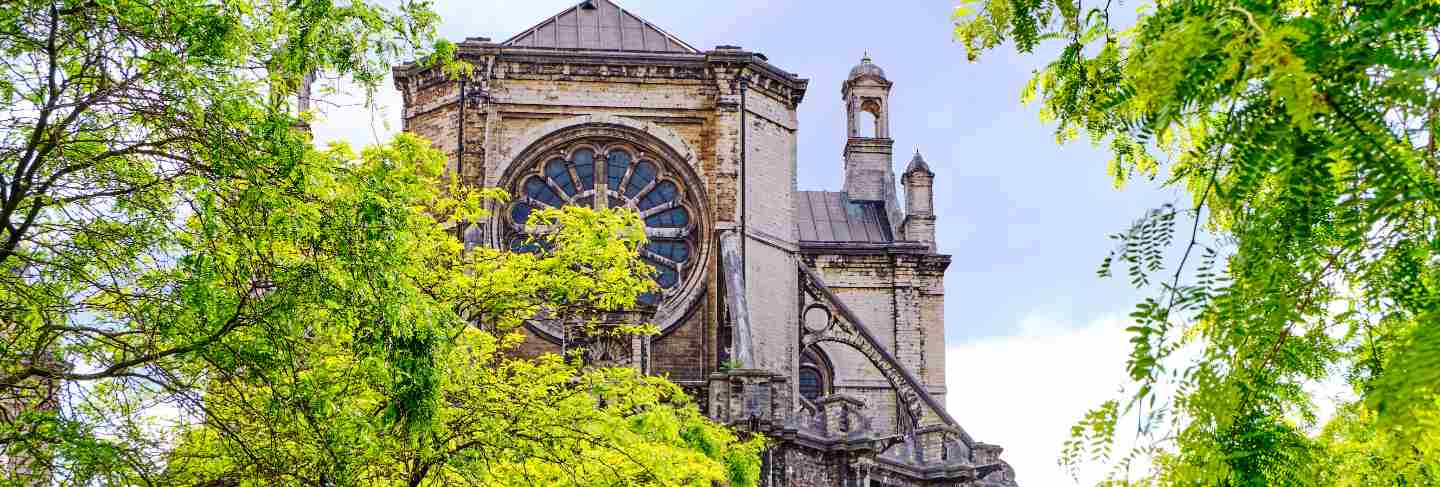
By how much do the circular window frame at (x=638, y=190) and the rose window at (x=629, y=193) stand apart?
2 cm

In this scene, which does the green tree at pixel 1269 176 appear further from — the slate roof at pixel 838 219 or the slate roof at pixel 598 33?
the slate roof at pixel 838 219

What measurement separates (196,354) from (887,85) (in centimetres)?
2852

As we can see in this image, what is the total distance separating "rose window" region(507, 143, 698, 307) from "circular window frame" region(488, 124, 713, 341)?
17mm

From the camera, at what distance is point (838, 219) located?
35094 millimetres

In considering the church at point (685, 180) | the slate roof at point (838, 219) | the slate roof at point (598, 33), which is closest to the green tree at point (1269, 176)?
the church at point (685, 180)

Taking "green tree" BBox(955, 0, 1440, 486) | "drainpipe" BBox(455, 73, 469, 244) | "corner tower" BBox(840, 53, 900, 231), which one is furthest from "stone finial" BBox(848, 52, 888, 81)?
"green tree" BBox(955, 0, 1440, 486)

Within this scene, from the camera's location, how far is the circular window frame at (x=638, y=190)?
25375 millimetres

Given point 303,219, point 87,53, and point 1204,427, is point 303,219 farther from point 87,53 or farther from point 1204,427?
point 1204,427

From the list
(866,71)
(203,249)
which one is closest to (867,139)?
(866,71)

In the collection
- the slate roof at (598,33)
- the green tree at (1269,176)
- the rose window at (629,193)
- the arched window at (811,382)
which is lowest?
the green tree at (1269,176)

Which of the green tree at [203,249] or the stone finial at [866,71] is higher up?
the stone finial at [866,71]

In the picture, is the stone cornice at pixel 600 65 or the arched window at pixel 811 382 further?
the arched window at pixel 811 382

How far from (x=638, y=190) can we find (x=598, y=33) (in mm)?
3395

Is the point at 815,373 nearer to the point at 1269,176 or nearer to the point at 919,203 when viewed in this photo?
the point at 919,203
